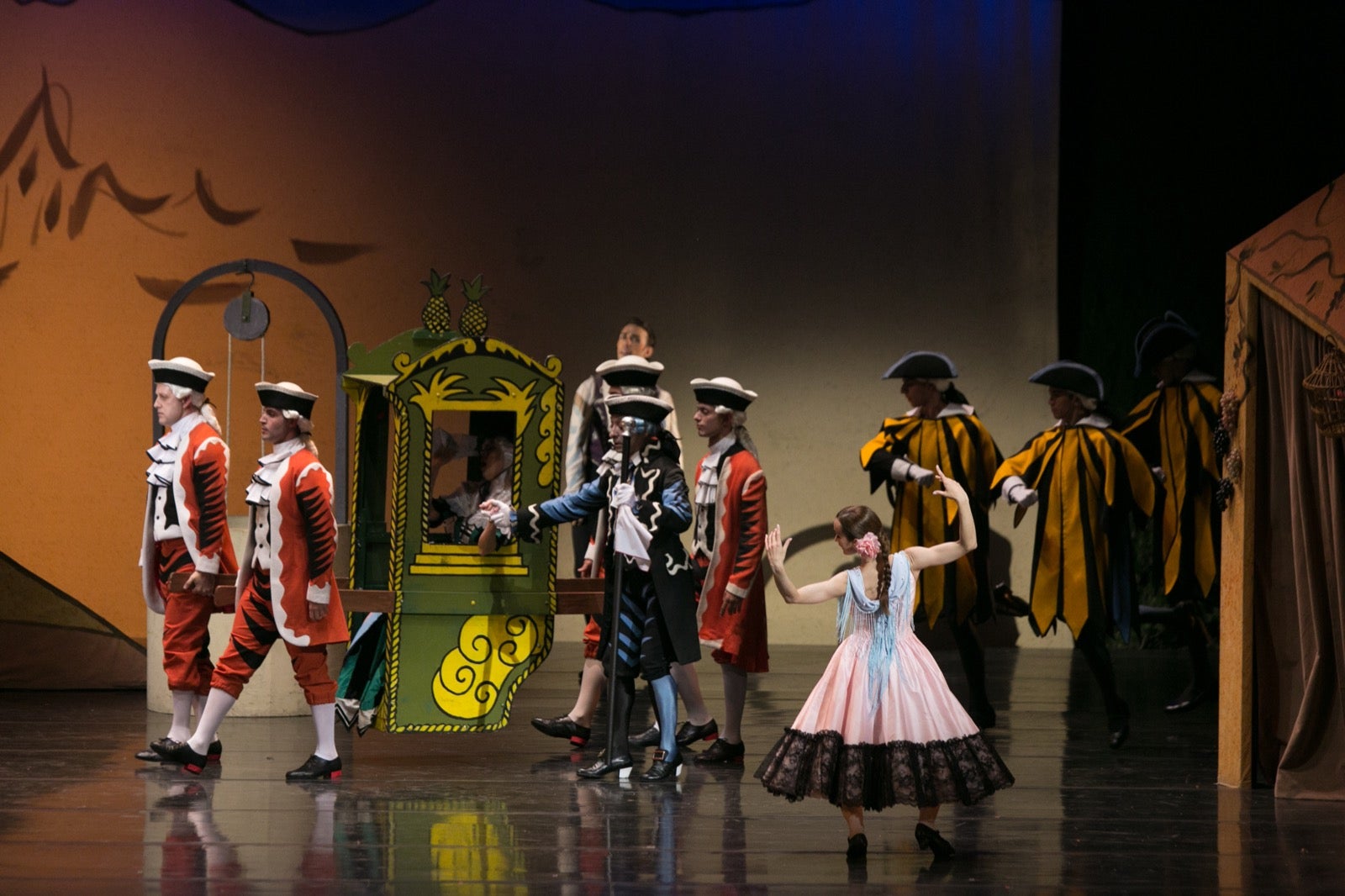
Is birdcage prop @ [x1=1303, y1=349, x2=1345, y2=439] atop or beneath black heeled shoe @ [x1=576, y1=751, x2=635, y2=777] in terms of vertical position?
atop

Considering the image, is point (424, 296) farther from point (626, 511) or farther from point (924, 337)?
point (626, 511)

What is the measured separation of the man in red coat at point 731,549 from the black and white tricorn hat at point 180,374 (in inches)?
71.2

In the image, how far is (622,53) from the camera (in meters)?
9.57

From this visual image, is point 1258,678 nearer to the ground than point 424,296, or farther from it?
nearer to the ground

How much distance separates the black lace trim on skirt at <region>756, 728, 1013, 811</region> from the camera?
4.26 metres

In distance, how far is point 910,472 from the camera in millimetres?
6809

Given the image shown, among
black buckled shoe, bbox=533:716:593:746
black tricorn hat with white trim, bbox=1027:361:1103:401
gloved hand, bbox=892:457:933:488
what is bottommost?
black buckled shoe, bbox=533:716:593:746

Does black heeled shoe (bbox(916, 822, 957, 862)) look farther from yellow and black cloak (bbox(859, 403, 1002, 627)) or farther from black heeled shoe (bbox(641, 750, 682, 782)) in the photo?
yellow and black cloak (bbox(859, 403, 1002, 627))

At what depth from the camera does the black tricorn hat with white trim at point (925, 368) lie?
22.9 ft

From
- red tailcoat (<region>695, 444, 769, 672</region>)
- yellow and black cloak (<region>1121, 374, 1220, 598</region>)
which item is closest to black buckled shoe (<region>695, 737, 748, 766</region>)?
red tailcoat (<region>695, 444, 769, 672</region>)

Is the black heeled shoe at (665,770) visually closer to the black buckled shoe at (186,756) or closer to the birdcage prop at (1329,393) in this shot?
the black buckled shoe at (186,756)

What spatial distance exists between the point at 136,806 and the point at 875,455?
3.34 meters

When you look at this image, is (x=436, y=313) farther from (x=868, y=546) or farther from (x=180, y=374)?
(x=868, y=546)

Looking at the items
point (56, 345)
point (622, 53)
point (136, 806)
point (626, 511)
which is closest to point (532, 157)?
point (622, 53)
